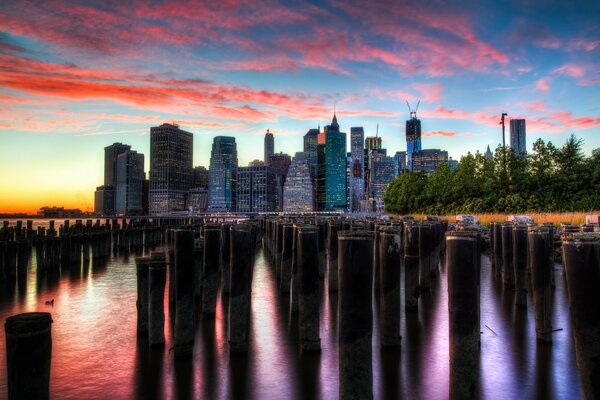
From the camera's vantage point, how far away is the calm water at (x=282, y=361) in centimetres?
816

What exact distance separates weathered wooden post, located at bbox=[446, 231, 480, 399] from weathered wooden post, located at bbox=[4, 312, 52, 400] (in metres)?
5.83

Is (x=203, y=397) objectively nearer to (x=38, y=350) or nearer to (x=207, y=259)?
(x=38, y=350)

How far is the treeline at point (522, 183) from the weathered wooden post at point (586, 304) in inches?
1644

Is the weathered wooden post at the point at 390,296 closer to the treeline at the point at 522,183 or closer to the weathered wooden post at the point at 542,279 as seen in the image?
the weathered wooden post at the point at 542,279

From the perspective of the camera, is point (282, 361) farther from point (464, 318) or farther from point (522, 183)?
point (522, 183)

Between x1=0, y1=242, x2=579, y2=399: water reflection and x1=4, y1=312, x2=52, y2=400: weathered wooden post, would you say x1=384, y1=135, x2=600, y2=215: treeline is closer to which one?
x1=0, y1=242, x2=579, y2=399: water reflection

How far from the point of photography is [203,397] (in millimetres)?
7910

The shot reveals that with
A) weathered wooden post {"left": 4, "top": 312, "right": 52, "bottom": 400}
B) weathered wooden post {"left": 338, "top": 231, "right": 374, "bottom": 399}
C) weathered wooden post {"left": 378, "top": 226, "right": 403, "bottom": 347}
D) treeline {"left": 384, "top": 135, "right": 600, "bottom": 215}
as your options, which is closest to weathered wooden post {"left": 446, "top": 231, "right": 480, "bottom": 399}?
weathered wooden post {"left": 338, "top": 231, "right": 374, "bottom": 399}

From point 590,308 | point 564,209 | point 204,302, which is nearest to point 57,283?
point 204,302

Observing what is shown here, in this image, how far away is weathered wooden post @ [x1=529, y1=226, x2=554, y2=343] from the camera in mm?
10000

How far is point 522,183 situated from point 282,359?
49.4 meters

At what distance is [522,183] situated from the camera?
50.5 metres

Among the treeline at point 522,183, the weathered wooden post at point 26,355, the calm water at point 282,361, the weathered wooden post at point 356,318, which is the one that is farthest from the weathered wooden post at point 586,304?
the treeline at point 522,183

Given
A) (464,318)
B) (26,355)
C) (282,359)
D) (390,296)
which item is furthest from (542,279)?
(26,355)
